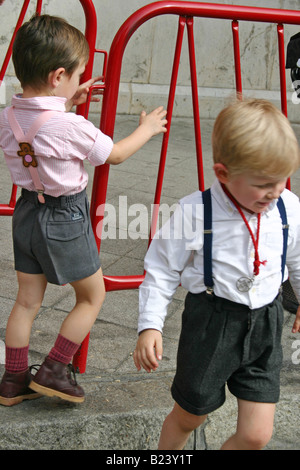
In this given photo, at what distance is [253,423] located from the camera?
2.14 m

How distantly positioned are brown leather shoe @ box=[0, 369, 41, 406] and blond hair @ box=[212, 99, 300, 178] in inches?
48.3

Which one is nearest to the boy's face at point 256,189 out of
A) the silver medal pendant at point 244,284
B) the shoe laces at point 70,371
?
the silver medal pendant at point 244,284

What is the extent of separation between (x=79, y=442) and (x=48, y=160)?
3.48 ft

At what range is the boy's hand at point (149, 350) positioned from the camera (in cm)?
211

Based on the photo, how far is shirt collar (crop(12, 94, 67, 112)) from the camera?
2434 mm

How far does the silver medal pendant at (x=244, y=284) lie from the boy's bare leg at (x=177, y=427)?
0.46 metres

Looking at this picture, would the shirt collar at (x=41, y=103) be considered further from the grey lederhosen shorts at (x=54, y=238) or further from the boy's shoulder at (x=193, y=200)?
the boy's shoulder at (x=193, y=200)

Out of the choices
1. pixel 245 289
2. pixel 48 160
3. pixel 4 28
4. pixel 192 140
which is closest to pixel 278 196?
pixel 245 289

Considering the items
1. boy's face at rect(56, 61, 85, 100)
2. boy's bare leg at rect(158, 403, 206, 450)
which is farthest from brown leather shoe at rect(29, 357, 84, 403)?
boy's face at rect(56, 61, 85, 100)

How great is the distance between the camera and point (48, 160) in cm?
245

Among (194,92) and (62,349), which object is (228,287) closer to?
(62,349)

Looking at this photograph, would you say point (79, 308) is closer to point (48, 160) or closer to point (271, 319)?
point (48, 160)

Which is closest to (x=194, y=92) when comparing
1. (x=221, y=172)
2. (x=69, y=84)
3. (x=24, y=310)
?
(x=69, y=84)
